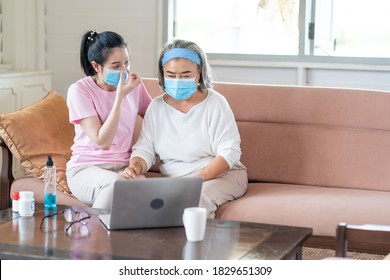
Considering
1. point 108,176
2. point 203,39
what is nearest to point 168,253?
point 108,176

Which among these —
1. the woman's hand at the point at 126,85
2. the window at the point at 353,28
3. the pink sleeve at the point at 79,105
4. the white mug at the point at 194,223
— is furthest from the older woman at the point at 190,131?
the window at the point at 353,28

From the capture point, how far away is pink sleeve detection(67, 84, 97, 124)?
3334mm

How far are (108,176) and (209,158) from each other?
1.43 feet

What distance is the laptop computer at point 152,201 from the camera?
8.16 feet

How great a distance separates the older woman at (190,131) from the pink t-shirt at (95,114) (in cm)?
7

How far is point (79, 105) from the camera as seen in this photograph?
3.34 meters

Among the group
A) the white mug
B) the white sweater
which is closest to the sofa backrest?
the white sweater

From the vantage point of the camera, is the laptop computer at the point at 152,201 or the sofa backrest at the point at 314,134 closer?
the laptop computer at the point at 152,201

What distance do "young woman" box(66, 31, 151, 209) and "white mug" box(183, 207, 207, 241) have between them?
2.87 ft

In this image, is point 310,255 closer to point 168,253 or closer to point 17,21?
point 168,253

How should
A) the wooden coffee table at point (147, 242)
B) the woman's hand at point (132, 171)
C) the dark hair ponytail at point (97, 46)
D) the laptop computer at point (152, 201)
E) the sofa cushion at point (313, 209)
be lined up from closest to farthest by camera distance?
1. the wooden coffee table at point (147, 242)
2. the laptop computer at point (152, 201)
3. the sofa cushion at point (313, 209)
4. the woman's hand at point (132, 171)
5. the dark hair ponytail at point (97, 46)

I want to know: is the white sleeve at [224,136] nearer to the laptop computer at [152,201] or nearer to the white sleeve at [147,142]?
the white sleeve at [147,142]

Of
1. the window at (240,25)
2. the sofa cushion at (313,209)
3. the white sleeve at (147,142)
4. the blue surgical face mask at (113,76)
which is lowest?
the sofa cushion at (313,209)

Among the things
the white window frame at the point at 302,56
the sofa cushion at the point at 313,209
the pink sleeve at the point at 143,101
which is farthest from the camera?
the white window frame at the point at 302,56
